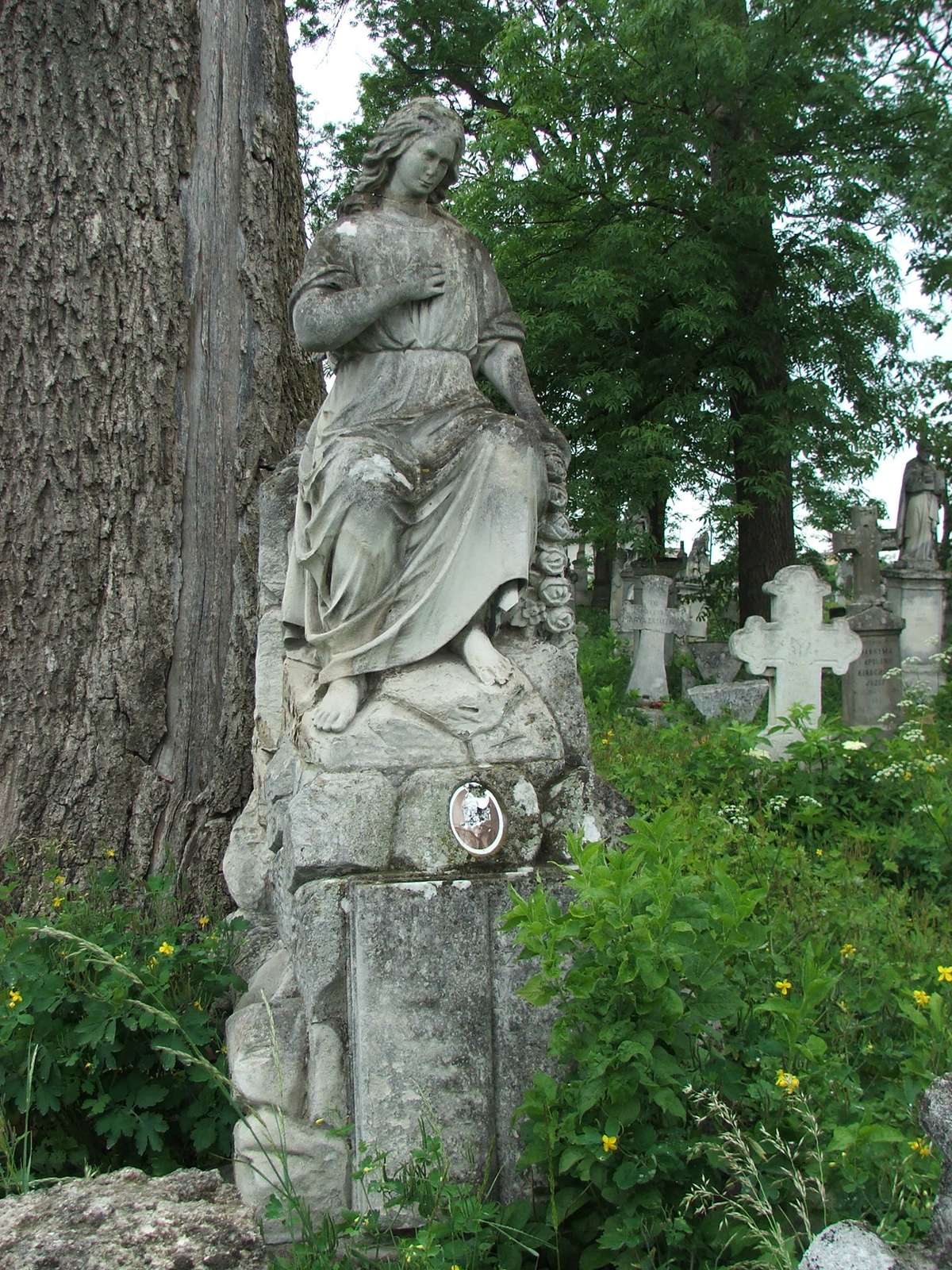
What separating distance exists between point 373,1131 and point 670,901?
939 millimetres

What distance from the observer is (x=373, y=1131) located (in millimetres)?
A: 2895

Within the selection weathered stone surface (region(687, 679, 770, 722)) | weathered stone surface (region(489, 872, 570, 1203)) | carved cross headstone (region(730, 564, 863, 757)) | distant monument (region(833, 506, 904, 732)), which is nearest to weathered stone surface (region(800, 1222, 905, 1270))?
weathered stone surface (region(489, 872, 570, 1203))

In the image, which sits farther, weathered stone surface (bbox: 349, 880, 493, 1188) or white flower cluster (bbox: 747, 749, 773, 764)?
white flower cluster (bbox: 747, 749, 773, 764)

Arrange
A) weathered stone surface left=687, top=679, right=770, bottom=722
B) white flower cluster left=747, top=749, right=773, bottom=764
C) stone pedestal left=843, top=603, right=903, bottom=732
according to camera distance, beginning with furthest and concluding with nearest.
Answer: stone pedestal left=843, top=603, right=903, bottom=732
weathered stone surface left=687, top=679, right=770, bottom=722
white flower cluster left=747, top=749, right=773, bottom=764

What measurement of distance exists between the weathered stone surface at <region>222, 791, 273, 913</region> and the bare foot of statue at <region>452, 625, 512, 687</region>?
3.44 feet

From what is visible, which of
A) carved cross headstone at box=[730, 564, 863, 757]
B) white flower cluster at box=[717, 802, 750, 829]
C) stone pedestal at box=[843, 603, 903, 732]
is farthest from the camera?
stone pedestal at box=[843, 603, 903, 732]

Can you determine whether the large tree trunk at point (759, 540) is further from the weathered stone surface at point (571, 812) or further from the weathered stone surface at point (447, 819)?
the weathered stone surface at point (447, 819)

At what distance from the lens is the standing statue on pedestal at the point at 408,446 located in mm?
3383

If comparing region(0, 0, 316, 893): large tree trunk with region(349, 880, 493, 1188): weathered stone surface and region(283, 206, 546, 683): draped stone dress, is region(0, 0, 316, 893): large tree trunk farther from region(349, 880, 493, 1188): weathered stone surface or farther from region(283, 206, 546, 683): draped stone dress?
region(349, 880, 493, 1188): weathered stone surface

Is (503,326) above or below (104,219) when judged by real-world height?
below

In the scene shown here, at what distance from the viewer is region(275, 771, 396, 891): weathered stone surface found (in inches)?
121

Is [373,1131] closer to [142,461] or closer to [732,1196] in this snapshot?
[732,1196]

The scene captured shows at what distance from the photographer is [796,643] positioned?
8188 millimetres

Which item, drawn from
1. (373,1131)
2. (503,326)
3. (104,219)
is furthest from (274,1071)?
(104,219)
